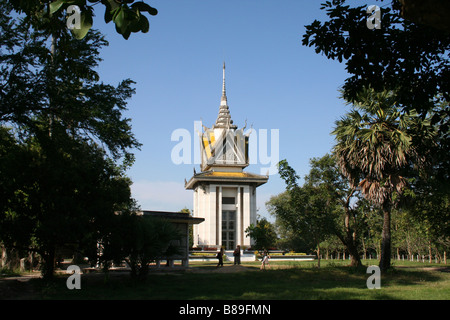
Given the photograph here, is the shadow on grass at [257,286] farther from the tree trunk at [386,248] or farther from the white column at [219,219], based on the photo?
the white column at [219,219]

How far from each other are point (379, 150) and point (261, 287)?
952 cm

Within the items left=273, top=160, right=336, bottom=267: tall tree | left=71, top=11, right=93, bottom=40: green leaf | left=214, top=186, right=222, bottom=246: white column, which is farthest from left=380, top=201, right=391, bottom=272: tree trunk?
left=214, top=186, right=222, bottom=246: white column

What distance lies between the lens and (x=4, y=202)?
15.1 meters

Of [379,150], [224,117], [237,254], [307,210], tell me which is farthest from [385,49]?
[224,117]

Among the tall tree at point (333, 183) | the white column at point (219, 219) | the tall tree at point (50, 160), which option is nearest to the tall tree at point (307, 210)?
the tall tree at point (333, 183)

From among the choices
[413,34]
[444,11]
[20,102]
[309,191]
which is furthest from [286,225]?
[444,11]

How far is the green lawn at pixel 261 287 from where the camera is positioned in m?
13.1

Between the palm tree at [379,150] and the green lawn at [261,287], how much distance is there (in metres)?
3.49

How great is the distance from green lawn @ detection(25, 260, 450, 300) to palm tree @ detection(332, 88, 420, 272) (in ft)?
11.5

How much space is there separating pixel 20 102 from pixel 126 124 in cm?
370

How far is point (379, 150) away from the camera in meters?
20.9

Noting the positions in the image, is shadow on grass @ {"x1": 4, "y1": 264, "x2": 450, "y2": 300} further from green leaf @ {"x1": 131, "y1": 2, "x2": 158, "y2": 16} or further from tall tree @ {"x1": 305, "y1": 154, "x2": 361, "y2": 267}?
green leaf @ {"x1": 131, "y1": 2, "x2": 158, "y2": 16}

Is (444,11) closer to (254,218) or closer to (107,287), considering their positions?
(107,287)

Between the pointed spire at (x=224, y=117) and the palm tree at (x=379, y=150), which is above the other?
the pointed spire at (x=224, y=117)
